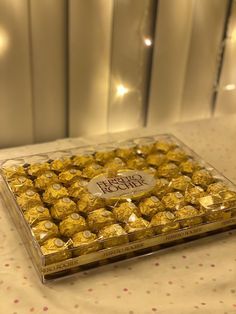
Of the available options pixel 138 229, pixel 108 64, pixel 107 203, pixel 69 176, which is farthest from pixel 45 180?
pixel 108 64

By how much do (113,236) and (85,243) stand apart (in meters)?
0.06

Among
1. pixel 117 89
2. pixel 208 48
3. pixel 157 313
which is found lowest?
pixel 157 313

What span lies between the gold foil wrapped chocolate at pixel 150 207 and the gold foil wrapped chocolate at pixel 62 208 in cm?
14

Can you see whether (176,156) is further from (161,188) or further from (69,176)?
(69,176)

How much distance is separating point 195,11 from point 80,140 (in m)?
0.56

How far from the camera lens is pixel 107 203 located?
38.3 inches

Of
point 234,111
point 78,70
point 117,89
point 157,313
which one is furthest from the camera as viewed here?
point 234,111

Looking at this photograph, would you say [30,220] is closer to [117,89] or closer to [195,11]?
[117,89]

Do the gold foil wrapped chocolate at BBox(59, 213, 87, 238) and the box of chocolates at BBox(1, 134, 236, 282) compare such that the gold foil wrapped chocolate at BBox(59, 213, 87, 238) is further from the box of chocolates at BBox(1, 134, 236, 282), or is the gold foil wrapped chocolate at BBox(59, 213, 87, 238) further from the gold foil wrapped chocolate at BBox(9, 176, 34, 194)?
the gold foil wrapped chocolate at BBox(9, 176, 34, 194)

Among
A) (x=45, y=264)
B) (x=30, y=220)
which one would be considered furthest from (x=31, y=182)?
(x=45, y=264)

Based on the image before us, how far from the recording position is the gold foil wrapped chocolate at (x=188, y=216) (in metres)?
0.93

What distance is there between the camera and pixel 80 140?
54.4 inches

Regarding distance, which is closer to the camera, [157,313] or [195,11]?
[157,313]

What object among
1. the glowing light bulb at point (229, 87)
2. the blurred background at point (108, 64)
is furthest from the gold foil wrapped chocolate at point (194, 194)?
the glowing light bulb at point (229, 87)
